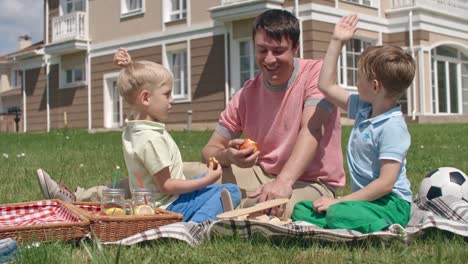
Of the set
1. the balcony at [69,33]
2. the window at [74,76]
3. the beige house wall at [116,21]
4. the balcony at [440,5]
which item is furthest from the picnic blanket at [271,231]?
the window at [74,76]

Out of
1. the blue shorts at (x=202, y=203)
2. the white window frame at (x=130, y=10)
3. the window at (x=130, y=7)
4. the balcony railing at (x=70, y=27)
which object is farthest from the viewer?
the balcony railing at (x=70, y=27)

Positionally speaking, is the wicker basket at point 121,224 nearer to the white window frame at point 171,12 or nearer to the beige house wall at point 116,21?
the white window frame at point 171,12

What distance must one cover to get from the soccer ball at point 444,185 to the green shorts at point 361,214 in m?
0.64

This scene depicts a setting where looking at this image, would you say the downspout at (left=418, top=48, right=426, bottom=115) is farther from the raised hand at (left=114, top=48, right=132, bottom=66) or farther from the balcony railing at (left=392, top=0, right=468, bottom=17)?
the raised hand at (left=114, top=48, right=132, bottom=66)

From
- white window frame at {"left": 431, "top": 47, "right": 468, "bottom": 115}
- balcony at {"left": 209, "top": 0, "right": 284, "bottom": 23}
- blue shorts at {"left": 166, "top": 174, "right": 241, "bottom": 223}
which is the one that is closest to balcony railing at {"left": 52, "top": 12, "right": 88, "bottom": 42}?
balcony at {"left": 209, "top": 0, "right": 284, "bottom": 23}

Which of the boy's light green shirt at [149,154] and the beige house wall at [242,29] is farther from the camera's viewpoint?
the beige house wall at [242,29]

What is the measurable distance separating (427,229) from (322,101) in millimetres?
1173

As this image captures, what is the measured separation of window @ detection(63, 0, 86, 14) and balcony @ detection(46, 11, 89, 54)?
68 centimetres

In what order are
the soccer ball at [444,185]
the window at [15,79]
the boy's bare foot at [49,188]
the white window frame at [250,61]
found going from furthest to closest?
1. the window at [15,79]
2. the white window frame at [250,61]
3. the boy's bare foot at [49,188]
4. the soccer ball at [444,185]

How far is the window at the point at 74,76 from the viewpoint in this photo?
27247 millimetres

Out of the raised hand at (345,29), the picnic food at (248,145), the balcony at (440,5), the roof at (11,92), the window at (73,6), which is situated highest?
the window at (73,6)

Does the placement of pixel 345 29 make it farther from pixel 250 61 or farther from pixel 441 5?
pixel 441 5

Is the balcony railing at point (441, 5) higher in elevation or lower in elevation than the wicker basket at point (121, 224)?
higher

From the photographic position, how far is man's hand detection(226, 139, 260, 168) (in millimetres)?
4195
